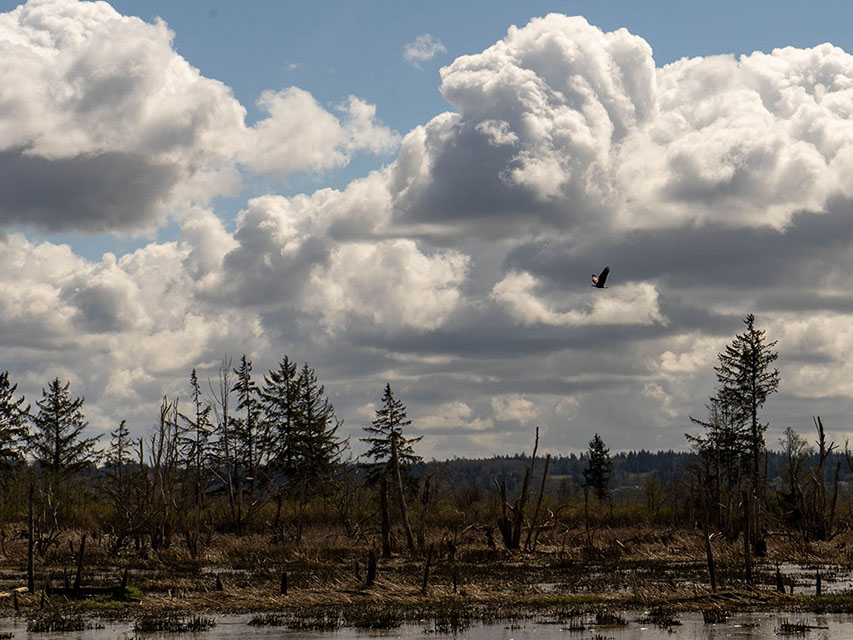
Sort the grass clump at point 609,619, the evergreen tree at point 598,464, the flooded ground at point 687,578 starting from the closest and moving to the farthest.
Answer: the grass clump at point 609,619 < the flooded ground at point 687,578 < the evergreen tree at point 598,464

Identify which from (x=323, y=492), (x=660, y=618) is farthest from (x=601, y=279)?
(x=323, y=492)

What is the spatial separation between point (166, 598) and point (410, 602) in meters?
7.52

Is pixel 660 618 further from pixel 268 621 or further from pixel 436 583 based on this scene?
pixel 268 621

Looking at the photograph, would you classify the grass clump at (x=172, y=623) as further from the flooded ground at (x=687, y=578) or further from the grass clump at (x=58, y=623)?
the flooded ground at (x=687, y=578)

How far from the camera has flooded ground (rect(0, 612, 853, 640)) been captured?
24.5 m

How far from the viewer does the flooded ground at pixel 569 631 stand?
2455 centimetres

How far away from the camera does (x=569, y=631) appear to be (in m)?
25.5

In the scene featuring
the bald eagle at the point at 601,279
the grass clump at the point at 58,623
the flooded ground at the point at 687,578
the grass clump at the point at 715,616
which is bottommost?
the flooded ground at the point at 687,578

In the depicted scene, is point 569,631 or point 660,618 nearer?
point 569,631

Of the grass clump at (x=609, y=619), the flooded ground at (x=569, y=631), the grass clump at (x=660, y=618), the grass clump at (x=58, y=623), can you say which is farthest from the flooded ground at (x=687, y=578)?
the grass clump at (x=58, y=623)

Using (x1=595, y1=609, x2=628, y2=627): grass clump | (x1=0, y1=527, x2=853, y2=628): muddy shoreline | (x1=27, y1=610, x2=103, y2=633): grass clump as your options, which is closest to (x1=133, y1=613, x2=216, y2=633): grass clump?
(x1=0, y1=527, x2=853, y2=628): muddy shoreline

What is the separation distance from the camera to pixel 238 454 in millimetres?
88188

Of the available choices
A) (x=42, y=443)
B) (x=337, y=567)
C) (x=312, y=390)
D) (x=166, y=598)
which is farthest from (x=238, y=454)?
(x=166, y=598)

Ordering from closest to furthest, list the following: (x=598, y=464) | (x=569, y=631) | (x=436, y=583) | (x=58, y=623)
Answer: (x=569, y=631) < (x=58, y=623) < (x=436, y=583) < (x=598, y=464)
